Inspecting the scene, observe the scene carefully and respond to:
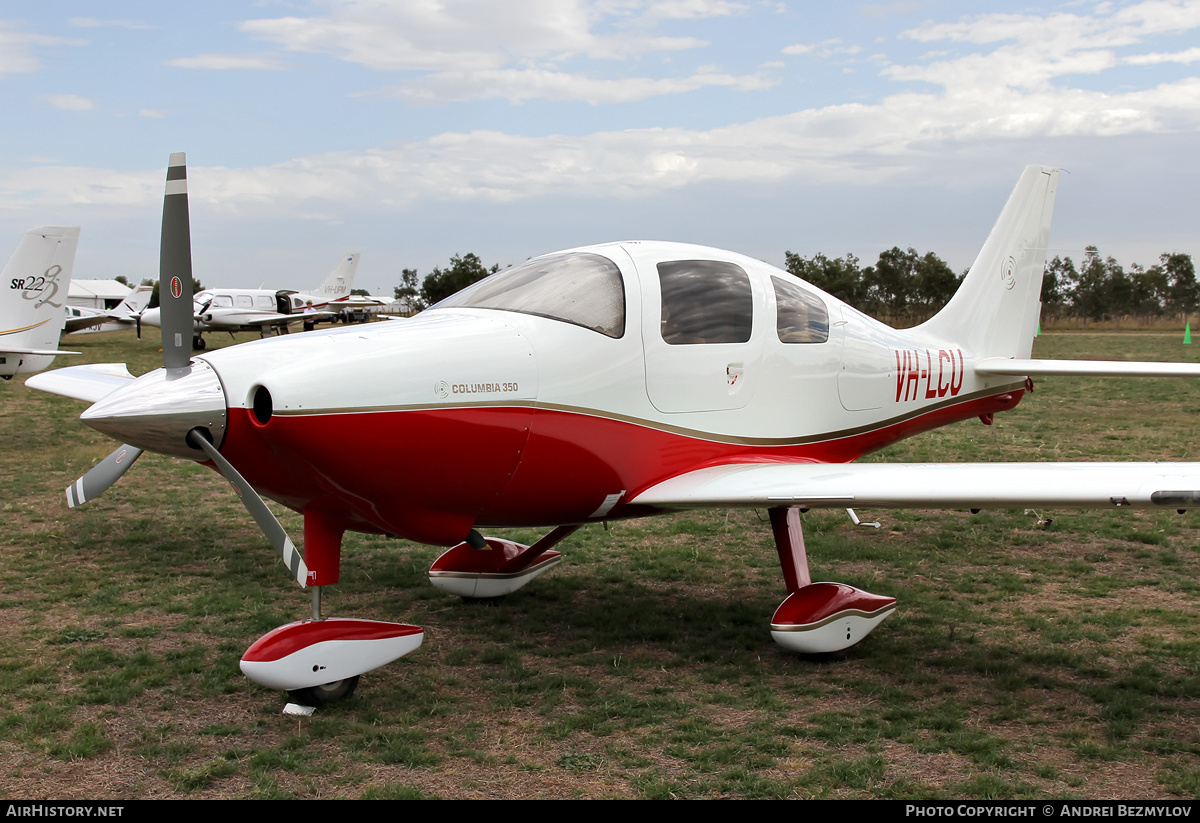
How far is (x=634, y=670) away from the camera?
5.10 metres

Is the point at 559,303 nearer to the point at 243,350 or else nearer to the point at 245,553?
the point at 243,350

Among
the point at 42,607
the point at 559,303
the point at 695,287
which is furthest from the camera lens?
the point at 42,607

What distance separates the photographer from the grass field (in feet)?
12.5

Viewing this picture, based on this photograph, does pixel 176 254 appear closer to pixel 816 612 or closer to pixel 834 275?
pixel 816 612

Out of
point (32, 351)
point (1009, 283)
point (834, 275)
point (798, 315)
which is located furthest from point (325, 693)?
point (834, 275)

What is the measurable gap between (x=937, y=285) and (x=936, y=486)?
71.4 meters

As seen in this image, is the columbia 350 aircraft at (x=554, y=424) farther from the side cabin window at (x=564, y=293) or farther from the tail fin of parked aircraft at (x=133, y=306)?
the tail fin of parked aircraft at (x=133, y=306)

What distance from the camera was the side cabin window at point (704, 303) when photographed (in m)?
5.21

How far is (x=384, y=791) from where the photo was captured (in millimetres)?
3592

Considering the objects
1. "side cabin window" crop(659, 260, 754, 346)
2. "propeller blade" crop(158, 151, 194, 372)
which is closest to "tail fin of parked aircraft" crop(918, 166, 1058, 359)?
"side cabin window" crop(659, 260, 754, 346)

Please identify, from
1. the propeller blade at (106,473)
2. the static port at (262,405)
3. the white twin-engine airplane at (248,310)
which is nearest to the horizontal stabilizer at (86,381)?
the propeller blade at (106,473)

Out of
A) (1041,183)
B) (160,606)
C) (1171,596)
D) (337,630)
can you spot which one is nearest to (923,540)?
(1171,596)

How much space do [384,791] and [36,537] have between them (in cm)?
603

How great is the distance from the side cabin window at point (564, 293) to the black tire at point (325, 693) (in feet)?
6.68
